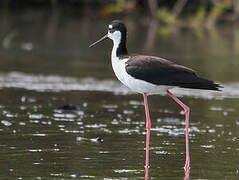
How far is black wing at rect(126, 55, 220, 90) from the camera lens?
8.28m

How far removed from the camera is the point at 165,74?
841 cm

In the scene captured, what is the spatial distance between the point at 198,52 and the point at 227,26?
42.6 ft

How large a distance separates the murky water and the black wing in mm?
844

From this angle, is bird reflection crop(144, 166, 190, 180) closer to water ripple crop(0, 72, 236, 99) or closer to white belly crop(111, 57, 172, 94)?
white belly crop(111, 57, 172, 94)

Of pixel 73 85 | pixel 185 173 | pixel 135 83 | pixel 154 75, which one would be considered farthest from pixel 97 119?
pixel 73 85

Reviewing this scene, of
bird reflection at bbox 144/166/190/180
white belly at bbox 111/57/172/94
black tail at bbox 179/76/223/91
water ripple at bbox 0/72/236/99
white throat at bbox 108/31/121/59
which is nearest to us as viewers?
bird reflection at bbox 144/166/190/180

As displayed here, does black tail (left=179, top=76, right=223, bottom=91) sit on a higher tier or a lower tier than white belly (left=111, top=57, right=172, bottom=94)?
lower

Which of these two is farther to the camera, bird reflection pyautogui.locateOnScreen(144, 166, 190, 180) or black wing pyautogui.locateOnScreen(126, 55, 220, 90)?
black wing pyautogui.locateOnScreen(126, 55, 220, 90)

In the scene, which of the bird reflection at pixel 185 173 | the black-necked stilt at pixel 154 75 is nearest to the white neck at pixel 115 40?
the black-necked stilt at pixel 154 75

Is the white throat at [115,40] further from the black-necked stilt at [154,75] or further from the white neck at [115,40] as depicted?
the black-necked stilt at [154,75]

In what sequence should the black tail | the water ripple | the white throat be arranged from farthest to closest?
the water ripple → the white throat → the black tail

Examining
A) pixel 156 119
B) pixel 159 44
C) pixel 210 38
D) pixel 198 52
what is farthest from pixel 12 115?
pixel 210 38

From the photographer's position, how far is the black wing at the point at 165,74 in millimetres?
8281

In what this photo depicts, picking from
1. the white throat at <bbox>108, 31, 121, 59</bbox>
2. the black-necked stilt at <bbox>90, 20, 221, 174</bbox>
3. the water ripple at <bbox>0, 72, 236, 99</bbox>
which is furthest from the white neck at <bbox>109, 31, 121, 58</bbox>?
the water ripple at <bbox>0, 72, 236, 99</bbox>
